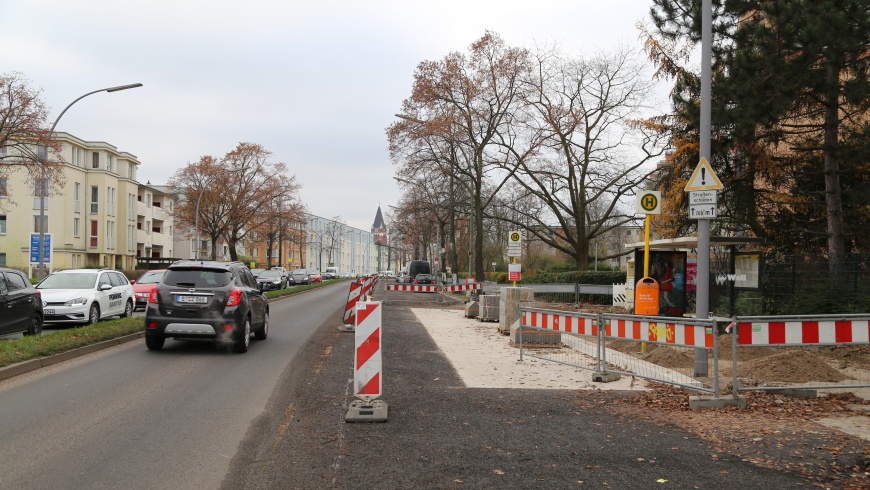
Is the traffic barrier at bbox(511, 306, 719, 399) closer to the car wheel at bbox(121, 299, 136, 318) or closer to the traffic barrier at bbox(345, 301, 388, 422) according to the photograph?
the traffic barrier at bbox(345, 301, 388, 422)

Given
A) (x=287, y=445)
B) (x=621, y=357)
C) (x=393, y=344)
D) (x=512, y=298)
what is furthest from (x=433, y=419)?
(x=512, y=298)

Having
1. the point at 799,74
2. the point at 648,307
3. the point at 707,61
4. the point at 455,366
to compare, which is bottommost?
the point at 455,366

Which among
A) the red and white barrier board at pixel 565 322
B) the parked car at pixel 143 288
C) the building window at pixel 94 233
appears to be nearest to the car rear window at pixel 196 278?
the red and white barrier board at pixel 565 322

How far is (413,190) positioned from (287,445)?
48.6m

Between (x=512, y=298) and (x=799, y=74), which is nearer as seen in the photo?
(x=799, y=74)

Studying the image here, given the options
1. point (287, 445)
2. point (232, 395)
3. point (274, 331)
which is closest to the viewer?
point (287, 445)

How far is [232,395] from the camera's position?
849 cm

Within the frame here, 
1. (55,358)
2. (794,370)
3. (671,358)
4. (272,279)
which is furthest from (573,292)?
(272,279)

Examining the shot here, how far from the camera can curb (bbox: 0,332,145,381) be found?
9.65m

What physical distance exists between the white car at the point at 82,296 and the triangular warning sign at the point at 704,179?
1464 centimetres

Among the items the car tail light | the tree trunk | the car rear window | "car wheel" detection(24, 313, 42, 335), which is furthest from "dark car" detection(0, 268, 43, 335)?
the tree trunk

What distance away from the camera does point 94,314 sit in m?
17.7

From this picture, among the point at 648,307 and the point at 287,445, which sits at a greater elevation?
the point at 648,307

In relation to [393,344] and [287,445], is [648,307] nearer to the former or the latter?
[393,344]
